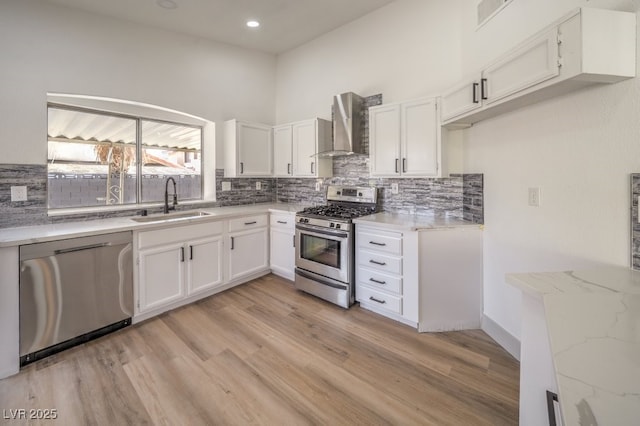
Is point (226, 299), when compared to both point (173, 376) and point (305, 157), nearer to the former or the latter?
point (173, 376)

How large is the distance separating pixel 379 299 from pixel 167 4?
12.0ft

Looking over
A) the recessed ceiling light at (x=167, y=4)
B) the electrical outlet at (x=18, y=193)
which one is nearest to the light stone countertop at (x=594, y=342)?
the electrical outlet at (x=18, y=193)

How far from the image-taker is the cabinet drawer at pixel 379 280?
265 cm

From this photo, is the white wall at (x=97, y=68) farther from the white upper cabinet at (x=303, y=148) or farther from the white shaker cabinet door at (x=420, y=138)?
the white shaker cabinet door at (x=420, y=138)

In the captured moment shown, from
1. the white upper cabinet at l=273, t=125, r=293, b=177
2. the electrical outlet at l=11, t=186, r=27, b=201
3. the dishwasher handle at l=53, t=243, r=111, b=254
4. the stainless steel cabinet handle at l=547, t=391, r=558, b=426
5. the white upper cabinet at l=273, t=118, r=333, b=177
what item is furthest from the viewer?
the white upper cabinet at l=273, t=125, r=293, b=177

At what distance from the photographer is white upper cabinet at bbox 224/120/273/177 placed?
3842 mm

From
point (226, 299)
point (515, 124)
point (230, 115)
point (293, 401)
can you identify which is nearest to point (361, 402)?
point (293, 401)

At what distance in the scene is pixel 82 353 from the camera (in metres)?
2.22

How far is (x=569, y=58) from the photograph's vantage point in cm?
136

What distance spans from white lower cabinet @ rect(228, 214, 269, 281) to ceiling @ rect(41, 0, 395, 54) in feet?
7.61

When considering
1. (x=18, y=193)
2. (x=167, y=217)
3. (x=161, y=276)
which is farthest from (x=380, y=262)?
(x=18, y=193)

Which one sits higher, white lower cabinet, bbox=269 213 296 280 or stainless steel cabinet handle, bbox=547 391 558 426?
white lower cabinet, bbox=269 213 296 280

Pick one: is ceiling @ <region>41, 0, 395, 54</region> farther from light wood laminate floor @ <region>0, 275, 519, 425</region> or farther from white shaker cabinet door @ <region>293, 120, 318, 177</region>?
light wood laminate floor @ <region>0, 275, 519, 425</region>

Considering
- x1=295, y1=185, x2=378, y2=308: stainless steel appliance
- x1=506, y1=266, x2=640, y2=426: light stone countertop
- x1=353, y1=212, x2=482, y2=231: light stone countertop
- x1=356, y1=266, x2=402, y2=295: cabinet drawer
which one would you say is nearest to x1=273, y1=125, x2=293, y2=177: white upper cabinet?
x1=295, y1=185, x2=378, y2=308: stainless steel appliance
